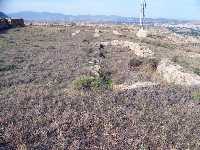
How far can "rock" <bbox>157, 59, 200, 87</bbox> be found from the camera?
24.2 m

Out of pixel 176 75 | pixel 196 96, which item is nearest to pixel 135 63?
pixel 176 75

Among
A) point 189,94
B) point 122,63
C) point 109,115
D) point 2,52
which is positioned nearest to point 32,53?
point 2,52

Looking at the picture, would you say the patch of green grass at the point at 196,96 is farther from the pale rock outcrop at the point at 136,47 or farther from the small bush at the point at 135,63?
the pale rock outcrop at the point at 136,47

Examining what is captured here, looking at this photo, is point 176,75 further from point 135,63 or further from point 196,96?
point 196,96

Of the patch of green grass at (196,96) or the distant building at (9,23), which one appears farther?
the distant building at (9,23)

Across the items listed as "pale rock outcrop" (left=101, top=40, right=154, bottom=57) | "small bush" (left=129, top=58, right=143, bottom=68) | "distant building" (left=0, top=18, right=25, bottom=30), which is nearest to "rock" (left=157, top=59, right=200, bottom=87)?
"small bush" (left=129, top=58, right=143, bottom=68)

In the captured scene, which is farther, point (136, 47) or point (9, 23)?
point (9, 23)

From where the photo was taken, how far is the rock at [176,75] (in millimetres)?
24212

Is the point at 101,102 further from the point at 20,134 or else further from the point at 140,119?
the point at 20,134

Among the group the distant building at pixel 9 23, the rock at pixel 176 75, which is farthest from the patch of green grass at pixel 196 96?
the distant building at pixel 9 23

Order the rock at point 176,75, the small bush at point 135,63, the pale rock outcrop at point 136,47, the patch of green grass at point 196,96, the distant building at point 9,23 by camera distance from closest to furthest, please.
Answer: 1. the patch of green grass at point 196,96
2. the rock at point 176,75
3. the small bush at point 135,63
4. the pale rock outcrop at point 136,47
5. the distant building at point 9,23

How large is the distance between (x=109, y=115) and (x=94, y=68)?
1807 cm

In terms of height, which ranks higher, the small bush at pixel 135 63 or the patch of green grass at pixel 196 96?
the patch of green grass at pixel 196 96

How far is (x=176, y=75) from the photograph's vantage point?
1069 inches
